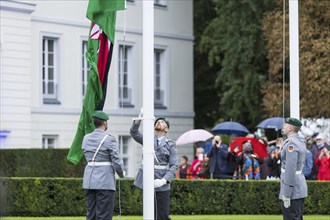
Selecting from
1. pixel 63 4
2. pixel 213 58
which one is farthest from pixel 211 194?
pixel 213 58

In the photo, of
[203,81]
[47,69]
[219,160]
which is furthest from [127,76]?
[219,160]

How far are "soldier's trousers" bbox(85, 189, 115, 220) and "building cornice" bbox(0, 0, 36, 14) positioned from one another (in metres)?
21.8

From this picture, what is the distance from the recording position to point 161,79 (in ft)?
151

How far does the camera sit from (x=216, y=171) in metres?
29.2

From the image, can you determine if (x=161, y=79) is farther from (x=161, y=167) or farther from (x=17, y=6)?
(x=161, y=167)

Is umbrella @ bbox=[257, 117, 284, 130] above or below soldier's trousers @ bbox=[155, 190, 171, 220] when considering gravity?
above

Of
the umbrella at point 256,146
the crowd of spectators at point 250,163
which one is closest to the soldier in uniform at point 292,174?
the crowd of spectators at point 250,163

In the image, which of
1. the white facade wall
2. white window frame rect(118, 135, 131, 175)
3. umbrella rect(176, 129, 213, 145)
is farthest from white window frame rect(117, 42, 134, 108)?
umbrella rect(176, 129, 213, 145)

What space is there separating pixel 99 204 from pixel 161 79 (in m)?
30.0

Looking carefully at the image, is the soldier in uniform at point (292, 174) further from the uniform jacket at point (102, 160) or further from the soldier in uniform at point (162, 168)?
the uniform jacket at point (102, 160)

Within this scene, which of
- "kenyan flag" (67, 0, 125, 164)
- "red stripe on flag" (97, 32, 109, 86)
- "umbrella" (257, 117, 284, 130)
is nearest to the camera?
"kenyan flag" (67, 0, 125, 164)

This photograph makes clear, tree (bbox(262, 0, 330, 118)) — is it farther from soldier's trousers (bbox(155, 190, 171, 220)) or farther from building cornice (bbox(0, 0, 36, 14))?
soldier's trousers (bbox(155, 190, 171, 220))

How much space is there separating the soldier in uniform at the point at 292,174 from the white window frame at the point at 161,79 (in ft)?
92.1

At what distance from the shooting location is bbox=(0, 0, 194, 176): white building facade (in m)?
38.1
